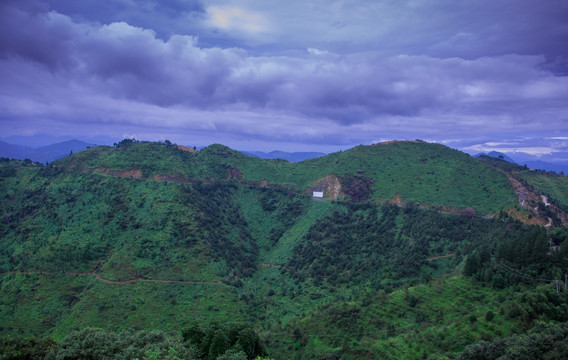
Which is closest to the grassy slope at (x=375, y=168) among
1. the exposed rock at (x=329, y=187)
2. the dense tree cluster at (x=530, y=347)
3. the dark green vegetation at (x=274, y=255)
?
the dark green vegetation at (x=274, y=255)

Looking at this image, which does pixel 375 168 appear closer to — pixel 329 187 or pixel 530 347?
pixel 329 187

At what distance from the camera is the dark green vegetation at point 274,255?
34750 millimetres

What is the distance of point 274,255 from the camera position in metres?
78.0

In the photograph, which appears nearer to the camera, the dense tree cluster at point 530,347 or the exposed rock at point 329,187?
the dense tree cluster at point 530,347

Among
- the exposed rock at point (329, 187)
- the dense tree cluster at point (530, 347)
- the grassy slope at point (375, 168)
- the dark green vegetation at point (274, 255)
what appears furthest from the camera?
the exposed rock at point (329, 187)

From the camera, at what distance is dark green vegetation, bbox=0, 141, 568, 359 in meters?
34.8

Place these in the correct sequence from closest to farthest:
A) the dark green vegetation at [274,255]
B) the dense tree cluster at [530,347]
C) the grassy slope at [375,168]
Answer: the dense tree cluster at [530,347]
the dark green vegetation at [274,255]
the grassy slope at [375,168]

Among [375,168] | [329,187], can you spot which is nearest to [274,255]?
[329,187]

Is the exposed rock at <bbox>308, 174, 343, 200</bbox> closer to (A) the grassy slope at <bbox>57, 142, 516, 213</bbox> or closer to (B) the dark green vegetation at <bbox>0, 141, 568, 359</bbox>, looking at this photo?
(B) the dark green vegetation at <bbox>0, 141, 568, 359</bbox>

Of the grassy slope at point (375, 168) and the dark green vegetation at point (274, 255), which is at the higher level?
the grassy slope at point (375, 168)

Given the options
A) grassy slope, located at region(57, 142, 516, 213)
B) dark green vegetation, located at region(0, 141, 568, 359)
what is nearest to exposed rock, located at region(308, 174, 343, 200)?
dark green vegetation, located at region(0, 141, 568, 359)

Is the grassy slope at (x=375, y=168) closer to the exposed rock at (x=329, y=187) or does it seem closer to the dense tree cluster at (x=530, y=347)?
the exposed rock at (x=329, y=187)

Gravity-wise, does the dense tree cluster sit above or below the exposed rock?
below

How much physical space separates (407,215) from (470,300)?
36.3m
